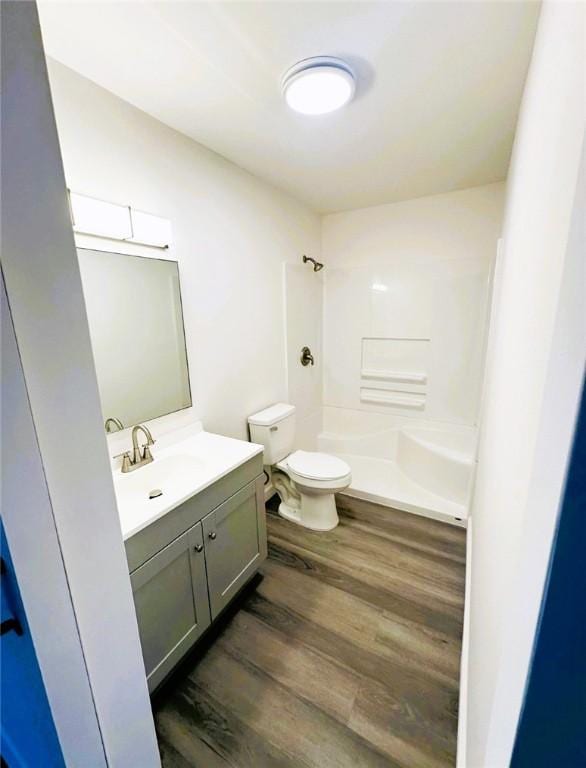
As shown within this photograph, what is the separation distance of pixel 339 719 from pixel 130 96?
2691mm

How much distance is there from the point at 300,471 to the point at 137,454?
1.09 m

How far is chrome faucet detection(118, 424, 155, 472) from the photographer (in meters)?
1.47

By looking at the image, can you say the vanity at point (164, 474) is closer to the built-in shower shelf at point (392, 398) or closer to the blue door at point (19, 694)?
the blue door at point (19, 694)

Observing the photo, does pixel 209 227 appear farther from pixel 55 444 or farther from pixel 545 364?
pixel 545 364

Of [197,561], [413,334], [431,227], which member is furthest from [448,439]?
[197,561]

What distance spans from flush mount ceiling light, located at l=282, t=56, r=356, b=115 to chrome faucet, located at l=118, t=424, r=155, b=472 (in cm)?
162

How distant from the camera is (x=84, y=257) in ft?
4.32

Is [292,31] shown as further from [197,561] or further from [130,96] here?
[197,561]

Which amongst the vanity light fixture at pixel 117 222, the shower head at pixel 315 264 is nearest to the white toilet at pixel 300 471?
the vanity light fixture at pixel 117 222

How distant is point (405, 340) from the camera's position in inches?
114

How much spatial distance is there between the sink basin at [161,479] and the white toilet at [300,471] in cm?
70

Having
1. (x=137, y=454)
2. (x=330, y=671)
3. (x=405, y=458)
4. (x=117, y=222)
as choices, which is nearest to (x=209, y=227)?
(x=117, y=222)

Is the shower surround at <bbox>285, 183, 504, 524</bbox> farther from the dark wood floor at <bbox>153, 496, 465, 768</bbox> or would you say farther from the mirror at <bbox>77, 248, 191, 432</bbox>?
the mirror at <bbox>77, 248, 191, 432</bbox>

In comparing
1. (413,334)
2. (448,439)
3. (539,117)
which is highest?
(539,117)
